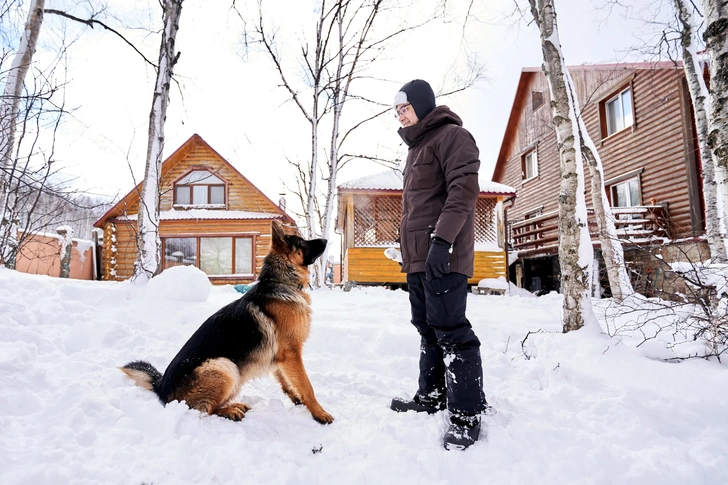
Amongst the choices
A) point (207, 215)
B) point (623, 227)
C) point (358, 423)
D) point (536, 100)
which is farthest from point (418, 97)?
point (536, 100)

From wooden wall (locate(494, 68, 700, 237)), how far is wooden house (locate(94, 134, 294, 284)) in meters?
11.2

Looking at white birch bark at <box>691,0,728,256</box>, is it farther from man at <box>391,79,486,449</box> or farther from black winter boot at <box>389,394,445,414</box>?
black winter boot at <box>389,394,445,414</box>

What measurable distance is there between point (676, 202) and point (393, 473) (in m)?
12.2

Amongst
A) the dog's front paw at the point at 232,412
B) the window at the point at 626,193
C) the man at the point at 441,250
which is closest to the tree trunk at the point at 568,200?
the man at the point at 441,250

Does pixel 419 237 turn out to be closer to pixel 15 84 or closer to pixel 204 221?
pixel 15 84

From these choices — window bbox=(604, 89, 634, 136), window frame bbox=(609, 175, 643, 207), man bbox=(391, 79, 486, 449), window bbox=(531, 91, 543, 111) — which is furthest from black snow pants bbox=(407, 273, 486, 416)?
window bbox=(531, 91, 543, 111)

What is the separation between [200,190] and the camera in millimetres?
14969

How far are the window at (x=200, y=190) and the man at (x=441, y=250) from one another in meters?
14.1

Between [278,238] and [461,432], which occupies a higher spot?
[278,238]

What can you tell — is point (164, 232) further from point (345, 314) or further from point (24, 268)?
point (345, 314)

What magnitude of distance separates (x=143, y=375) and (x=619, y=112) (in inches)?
615

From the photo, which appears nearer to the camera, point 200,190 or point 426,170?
point 426,170

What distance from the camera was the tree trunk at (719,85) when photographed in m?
2.51

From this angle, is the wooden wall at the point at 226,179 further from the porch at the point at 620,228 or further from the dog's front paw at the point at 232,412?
the dog's front paw at the point at 232,412
